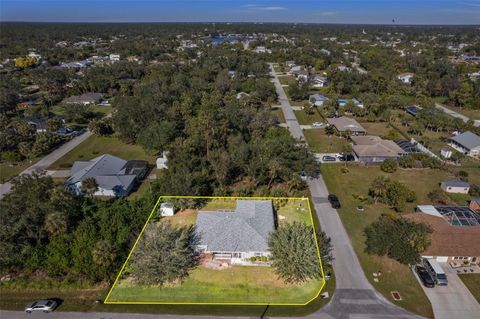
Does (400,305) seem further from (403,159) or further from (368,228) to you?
(403,159)

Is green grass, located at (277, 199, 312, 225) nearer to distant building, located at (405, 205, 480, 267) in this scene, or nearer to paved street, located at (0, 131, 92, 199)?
distant building, located at (405, 205, 480, 267)

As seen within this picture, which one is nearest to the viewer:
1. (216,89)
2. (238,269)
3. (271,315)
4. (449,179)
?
(271,315)

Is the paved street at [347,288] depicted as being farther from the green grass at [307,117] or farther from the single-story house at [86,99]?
the single-story house at [86,99]

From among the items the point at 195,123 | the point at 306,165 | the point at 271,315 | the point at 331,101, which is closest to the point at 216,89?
the point at 331,101

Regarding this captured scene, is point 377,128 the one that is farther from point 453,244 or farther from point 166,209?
point 166,209

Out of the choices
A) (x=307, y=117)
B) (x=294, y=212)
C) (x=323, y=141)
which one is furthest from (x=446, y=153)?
(x=294, y=212)

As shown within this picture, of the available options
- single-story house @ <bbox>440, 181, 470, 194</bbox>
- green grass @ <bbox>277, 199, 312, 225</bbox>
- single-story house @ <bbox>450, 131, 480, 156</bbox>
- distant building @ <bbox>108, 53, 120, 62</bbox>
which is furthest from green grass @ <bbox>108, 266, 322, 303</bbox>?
distant building @ <bbox>108, 53, 120, 62</bbox>

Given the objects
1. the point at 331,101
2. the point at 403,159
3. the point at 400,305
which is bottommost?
the point at 400,305
